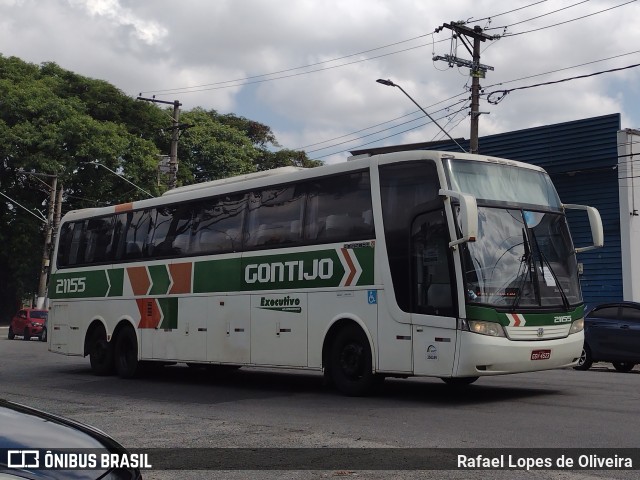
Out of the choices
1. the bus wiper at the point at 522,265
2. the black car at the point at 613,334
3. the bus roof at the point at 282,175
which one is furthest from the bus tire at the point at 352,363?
the black car at the point at 613,334

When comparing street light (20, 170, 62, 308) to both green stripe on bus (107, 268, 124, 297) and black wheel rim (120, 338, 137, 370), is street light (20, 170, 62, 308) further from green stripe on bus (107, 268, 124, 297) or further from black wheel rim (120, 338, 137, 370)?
black wheel rim (120, 338, 137, 370)

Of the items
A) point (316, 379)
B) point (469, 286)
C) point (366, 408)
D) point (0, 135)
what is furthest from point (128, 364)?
point (0, 135)

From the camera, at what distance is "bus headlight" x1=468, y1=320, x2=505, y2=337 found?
1132cm

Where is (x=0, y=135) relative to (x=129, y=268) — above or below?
above

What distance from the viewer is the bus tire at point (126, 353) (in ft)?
57.1

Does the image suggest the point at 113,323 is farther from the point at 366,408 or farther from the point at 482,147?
the point at 482,147

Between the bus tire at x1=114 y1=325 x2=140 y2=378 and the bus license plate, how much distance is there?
8.69m

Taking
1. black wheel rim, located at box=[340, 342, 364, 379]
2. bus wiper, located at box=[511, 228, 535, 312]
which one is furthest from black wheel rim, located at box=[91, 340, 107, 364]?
bus wiper, located at box=[511, 228, 535, 312]

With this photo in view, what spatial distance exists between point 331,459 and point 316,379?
896 cm

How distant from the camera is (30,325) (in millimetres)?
39719

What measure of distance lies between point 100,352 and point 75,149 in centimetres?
2988

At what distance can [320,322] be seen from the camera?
1334 centimetres

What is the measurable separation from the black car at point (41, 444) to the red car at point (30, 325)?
36168mm

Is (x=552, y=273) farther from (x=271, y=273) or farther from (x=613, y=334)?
(x=613, y=334)
